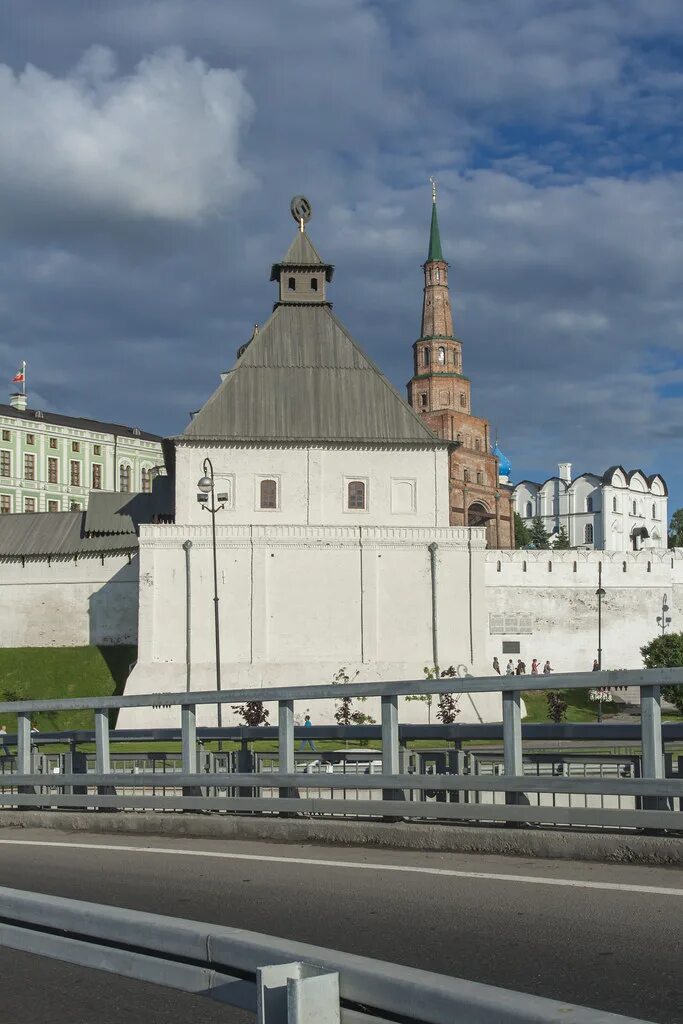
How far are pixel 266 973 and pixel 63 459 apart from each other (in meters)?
112

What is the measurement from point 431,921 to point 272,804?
4.17m

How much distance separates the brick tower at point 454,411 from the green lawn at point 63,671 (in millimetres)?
45853

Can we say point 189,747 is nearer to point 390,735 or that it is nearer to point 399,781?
point 390,735

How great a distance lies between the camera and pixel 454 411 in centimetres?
10788

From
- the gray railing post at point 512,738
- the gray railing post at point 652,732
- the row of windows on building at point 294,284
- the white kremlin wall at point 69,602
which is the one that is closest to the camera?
the gray railing post at point 652,732

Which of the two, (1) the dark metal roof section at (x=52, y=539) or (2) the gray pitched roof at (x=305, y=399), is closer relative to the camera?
(2) the gray pitched roof at (x=305, y=399)

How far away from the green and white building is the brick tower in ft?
81.3

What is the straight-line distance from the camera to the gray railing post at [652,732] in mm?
8609

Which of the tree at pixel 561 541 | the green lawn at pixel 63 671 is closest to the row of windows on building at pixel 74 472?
the green lawn at pixel 63 671

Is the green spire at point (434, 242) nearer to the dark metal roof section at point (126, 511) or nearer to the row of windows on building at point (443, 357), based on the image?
the row of windows on building at point (443, 357)

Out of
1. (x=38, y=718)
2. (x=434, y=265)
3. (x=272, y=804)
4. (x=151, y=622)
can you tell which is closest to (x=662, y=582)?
(x=151, y=622)

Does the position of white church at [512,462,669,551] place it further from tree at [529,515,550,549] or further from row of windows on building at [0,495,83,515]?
row of windows on building at [0,495,83,515]

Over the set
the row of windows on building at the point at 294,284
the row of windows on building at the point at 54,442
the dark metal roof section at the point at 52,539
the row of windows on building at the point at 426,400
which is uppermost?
the row of windows on building at the point at 426,400

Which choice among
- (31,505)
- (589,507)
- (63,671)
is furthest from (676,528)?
(63,671)
